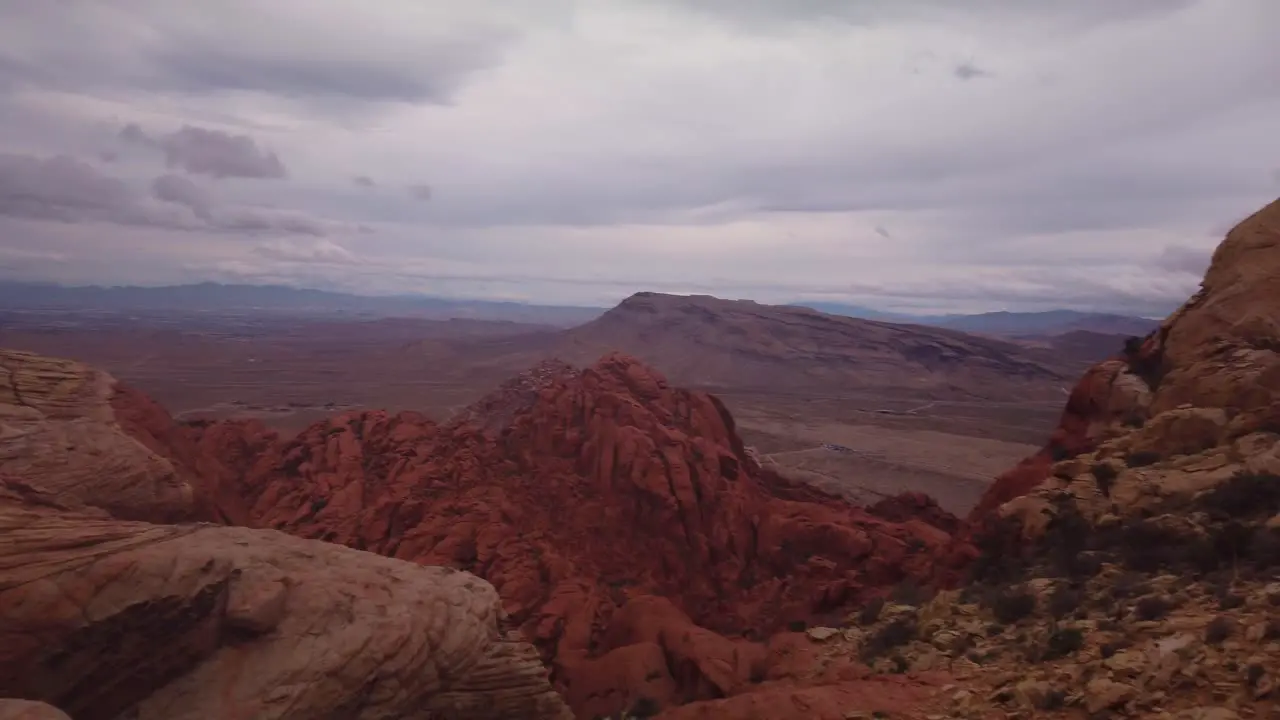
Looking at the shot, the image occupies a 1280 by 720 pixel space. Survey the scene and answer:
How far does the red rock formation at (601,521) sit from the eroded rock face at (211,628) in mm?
4832

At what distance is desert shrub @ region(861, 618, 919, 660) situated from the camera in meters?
11.8

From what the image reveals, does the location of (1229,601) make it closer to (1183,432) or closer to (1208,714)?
(1208,714)

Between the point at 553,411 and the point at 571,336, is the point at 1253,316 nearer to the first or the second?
the point at 553,411

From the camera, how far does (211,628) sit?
7.69 m

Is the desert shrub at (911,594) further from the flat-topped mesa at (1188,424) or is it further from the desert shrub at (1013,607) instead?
the desert shrub at (1013,607)

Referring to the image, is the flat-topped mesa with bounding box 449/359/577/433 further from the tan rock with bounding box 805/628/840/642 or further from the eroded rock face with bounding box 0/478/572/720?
the eroded rock face with bounding box 0/478/572/720

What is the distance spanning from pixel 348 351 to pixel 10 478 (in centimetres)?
15817

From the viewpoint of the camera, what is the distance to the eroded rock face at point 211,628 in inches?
270

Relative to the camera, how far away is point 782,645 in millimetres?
13430

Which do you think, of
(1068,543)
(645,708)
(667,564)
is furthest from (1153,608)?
(667,564)

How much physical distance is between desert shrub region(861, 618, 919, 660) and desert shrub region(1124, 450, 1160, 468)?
19.2ft

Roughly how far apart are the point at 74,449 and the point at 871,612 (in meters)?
12.7

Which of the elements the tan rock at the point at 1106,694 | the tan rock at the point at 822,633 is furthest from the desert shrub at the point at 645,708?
the tan rock at the point at 1106,694

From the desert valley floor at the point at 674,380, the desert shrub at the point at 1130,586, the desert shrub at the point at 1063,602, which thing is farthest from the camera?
the desert valley floor at the point at 674,380
